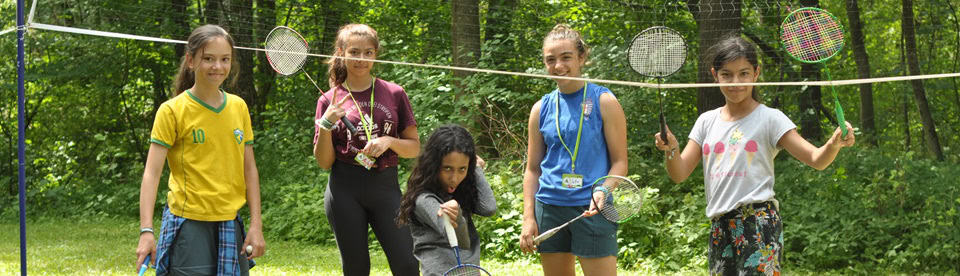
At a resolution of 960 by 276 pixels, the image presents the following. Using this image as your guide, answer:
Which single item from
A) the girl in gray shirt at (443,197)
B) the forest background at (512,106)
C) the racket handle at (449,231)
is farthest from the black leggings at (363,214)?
the forest background at (512,106)

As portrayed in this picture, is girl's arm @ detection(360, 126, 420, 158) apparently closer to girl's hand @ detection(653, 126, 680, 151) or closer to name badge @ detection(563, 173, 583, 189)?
name badge @ detection(563, 173, 583, 189)

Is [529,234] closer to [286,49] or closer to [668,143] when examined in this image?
[668,143]

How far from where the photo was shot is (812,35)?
165 inches

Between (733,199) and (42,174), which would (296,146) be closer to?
(42,174)

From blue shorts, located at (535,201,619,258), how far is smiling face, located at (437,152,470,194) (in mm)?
375

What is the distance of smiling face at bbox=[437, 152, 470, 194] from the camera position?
4039 mm

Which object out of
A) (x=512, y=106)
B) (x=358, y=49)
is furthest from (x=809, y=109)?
(x=358, y=49)

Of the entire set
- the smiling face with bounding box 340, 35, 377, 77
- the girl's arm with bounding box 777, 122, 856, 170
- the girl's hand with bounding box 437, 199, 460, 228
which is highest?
the smiling face with bounding box 340, 35, 377, 77

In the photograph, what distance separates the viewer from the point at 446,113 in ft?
33.8

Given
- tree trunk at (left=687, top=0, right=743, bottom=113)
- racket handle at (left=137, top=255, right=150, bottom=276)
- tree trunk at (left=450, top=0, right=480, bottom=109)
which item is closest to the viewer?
racket handle at (left=137, top=255, right=150, bottom=276)

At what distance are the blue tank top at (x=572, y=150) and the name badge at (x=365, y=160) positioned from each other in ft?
2.51

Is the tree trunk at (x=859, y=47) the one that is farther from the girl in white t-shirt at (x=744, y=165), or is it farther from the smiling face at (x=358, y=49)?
the smiling face at (x=358, y=49)

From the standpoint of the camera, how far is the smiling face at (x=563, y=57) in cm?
389

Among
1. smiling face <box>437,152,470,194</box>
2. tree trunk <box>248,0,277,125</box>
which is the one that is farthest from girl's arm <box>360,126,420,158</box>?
tree trunk <box>248,0,277,125</box>
